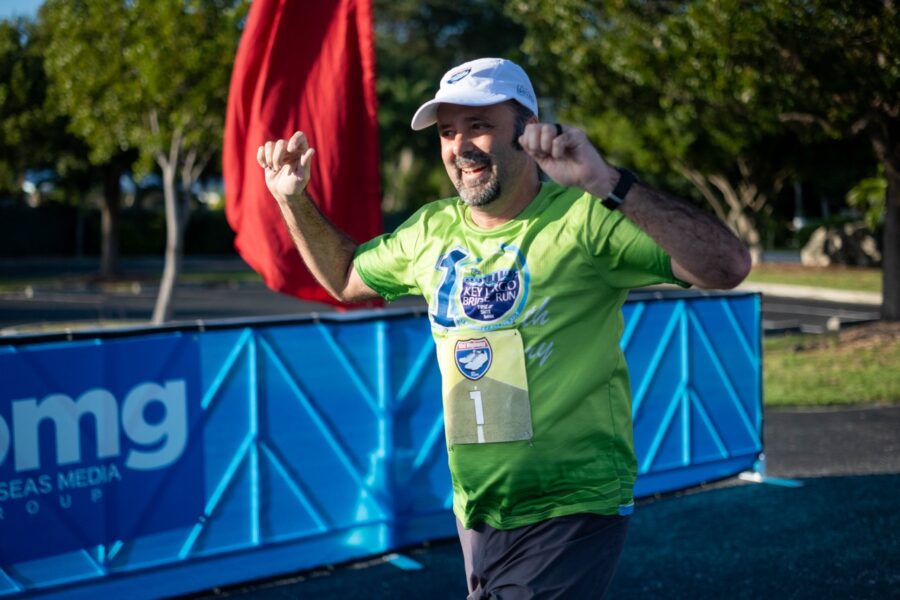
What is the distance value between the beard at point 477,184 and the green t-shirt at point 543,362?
0.12m

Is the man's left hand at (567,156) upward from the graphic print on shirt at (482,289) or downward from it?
upward

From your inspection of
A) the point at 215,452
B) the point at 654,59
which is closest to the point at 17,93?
the point at 654,59

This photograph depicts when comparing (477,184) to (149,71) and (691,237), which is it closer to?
(691,237)

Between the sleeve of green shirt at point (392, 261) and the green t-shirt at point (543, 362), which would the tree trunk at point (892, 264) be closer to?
the sleeve of green shirt at point (392, 261)

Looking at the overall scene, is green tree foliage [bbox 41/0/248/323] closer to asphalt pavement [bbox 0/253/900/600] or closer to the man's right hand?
asphalt pavement [bbox 0/253/900/600]

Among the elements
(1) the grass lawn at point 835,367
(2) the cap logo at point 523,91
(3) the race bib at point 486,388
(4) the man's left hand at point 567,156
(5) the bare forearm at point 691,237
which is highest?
(2) the cap logo at point 523,91

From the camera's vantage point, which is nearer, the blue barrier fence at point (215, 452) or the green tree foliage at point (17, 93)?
the blue barrier fence at point (215, 452)

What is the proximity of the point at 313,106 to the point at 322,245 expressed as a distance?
412cm

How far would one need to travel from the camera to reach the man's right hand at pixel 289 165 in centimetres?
299

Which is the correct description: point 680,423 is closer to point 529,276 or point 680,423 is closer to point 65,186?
point 529,276

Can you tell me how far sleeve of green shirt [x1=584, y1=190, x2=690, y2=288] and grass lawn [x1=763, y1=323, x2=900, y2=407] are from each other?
29.2 ft

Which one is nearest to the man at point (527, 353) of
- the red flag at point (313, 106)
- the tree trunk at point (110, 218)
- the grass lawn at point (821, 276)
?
the red flag at point (313, 106)

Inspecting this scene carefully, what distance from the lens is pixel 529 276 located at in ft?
9.09

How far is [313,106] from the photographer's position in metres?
7.11
